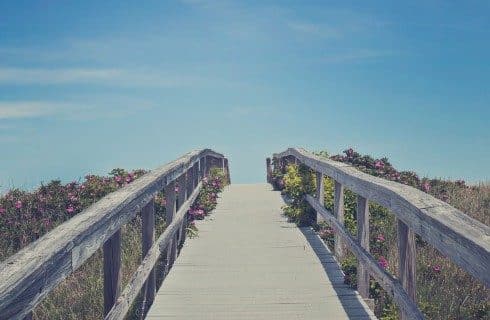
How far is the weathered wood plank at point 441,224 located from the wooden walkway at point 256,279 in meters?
1.24

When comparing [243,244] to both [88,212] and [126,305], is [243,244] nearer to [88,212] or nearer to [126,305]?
[126,305]

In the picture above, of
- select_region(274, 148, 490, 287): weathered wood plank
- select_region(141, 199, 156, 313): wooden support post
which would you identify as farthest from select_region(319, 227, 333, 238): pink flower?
select_region(141, 199, 156, 313): wooden support post

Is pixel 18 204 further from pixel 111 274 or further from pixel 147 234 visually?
pixel 111 274

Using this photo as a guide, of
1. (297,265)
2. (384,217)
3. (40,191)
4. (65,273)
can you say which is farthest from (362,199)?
(40,191)

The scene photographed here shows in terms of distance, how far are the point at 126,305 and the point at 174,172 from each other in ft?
11.0

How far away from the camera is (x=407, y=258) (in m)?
4.40

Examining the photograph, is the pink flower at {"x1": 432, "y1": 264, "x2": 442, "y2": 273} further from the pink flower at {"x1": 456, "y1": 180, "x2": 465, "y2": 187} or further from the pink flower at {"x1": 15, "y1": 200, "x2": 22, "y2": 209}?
the pink flower at {"x1": 15, "y1": 200, "x2": 22, "y2": 209}

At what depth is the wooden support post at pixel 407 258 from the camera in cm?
436

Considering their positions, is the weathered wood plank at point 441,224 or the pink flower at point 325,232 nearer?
the weathered wood plank at point 441,224

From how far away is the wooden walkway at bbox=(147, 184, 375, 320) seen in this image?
5.55 metres

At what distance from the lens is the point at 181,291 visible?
6238 mm

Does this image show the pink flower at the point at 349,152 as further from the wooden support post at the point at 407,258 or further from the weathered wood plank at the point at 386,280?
the wooden support post at the point at 407,258

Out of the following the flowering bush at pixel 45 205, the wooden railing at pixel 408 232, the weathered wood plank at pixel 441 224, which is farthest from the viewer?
the flowering bush at pixel 45 205

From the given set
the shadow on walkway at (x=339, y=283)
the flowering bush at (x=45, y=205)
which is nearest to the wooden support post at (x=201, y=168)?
the flowering bush at (x=45, y=205)
